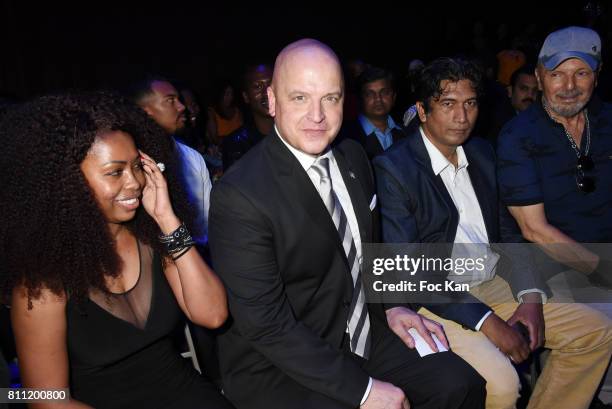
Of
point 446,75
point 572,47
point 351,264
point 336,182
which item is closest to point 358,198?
point 336,182

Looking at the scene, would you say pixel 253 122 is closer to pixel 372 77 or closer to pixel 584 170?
pixel 372 77

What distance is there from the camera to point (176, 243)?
1890mm

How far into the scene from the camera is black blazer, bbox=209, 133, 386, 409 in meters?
1.79

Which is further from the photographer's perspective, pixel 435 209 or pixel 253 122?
pixel 253 122

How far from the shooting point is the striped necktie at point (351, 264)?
199 centimetres

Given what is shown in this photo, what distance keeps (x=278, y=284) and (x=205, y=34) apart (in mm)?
5906

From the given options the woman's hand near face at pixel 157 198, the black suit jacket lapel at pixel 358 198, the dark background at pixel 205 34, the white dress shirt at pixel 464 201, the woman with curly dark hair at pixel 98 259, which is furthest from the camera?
the dark background at pixel 205 34

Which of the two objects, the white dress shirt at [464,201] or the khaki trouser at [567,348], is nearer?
the khaki trouser at [567,348]

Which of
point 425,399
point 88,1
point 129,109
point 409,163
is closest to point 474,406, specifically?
point 425,399

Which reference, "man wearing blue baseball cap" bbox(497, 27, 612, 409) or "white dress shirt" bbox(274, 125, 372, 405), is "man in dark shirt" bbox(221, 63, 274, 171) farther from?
"man wearing blue baseball cap" bbox(497, 27, 612, 409)

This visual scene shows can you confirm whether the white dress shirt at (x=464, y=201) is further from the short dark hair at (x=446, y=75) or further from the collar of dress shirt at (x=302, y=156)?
the collar of dress shirt at (x=302, y=156)

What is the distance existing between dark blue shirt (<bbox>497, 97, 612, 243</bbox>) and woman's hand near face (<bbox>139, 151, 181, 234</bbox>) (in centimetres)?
162

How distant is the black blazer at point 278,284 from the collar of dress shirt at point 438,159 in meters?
0.81

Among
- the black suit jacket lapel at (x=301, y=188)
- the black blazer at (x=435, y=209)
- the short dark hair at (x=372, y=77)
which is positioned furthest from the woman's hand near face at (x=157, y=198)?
the short dark hair at (x=372, y=77)
